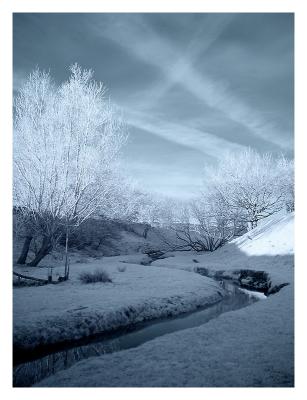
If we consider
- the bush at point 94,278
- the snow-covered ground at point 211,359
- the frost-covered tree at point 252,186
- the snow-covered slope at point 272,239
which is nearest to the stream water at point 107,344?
the snow-covered ground at point 211,359

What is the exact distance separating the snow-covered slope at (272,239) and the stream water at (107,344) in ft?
24.3

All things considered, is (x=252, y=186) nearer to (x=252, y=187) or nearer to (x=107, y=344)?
(x=252, y=187)

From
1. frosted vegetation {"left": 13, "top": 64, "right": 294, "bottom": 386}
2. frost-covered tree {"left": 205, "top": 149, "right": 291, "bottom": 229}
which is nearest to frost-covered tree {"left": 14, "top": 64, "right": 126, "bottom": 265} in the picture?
frosted vegetation {"left": 13, "top": 64, "right": 294, "bottom": 386}

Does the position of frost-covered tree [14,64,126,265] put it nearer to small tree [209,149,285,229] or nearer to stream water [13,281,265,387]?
stream water [13,281,265,387]

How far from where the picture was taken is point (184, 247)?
27.2m

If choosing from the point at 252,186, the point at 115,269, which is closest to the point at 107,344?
the point at 115,269

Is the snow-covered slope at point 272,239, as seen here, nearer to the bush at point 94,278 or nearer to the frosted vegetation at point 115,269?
the frosted vegetation at point 115,269

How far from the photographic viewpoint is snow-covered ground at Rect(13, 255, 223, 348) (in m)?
5.50

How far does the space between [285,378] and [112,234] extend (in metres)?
24.3

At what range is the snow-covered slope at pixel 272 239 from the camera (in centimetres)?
1523

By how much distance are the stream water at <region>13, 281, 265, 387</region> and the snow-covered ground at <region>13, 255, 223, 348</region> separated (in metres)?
0.29

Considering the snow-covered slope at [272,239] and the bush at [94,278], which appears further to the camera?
the snow-covered slope at [272,239]
